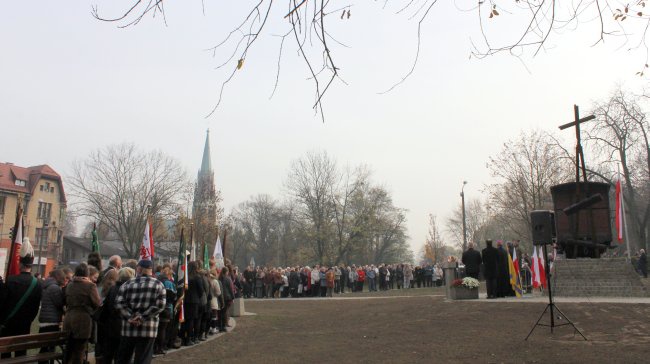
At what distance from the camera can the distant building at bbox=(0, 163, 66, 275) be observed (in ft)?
174

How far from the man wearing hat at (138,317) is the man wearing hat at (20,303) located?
210cm

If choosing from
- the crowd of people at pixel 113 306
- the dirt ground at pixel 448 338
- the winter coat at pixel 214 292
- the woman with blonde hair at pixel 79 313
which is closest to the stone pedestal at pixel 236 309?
the dirt ground at pixel 448 338

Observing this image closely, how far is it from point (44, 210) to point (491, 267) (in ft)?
182

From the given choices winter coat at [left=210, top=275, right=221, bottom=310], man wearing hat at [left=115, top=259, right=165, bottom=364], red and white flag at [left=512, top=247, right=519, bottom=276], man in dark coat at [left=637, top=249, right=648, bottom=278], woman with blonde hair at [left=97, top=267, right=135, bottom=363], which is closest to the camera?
man wearing hat at [left=115, top=259, right=165, bottom=364]

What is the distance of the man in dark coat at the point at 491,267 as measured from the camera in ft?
55.2

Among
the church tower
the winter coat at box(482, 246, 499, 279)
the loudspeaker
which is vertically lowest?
the winter coat at box(482, 246, 499, 279)

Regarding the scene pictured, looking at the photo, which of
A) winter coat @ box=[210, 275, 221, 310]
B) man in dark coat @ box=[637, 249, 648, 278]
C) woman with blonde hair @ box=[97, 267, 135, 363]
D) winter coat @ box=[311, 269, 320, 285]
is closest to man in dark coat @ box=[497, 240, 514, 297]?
winter coat @ box=[210, 275, 221, 310]

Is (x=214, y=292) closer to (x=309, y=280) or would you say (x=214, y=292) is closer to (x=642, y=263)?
(x=309, y=280)

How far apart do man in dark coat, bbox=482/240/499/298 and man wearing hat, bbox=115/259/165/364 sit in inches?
494

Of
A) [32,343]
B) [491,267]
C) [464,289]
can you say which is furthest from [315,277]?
[32,343]

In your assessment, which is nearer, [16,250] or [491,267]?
[16,250]

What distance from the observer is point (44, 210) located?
191ft

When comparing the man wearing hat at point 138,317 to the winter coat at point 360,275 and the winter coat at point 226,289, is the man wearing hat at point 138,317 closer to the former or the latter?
the winter coat at point 226,289

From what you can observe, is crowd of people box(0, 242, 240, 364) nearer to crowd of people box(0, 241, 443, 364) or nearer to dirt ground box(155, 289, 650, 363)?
crowd of people box(0, 241, 443, 364)
